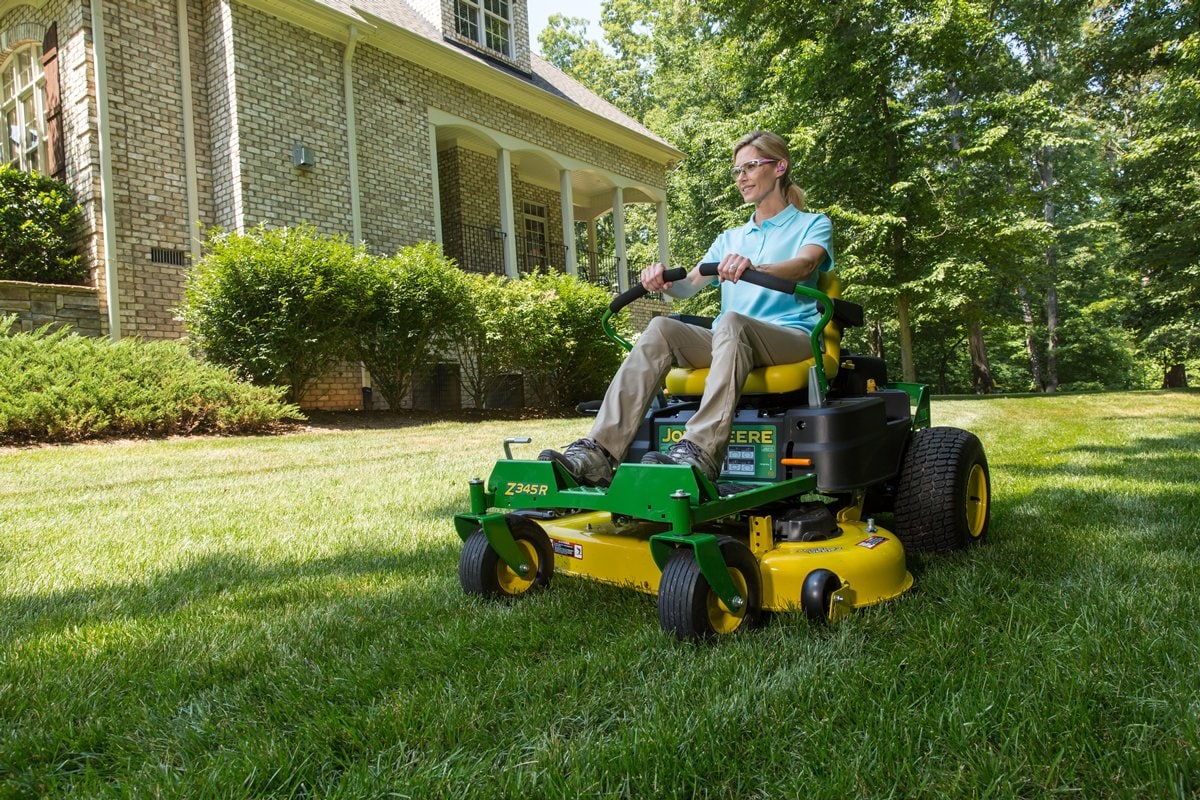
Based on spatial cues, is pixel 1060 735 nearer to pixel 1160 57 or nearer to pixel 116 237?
pixel 116 237

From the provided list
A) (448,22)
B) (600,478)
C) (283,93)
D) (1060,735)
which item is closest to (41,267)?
(283,93)

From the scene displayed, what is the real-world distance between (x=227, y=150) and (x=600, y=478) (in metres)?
11.3

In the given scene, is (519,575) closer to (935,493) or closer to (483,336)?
(935,493)

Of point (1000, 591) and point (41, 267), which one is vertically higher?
point (41, 267)

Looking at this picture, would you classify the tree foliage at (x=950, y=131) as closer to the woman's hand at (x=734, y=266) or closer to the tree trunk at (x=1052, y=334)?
the tree trunk at (x=1052, y=334)

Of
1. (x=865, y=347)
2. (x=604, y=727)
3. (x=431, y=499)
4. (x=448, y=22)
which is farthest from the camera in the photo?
(x=865, y=347)

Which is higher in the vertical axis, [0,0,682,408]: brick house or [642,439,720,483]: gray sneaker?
[0,0,682,408]: brick house

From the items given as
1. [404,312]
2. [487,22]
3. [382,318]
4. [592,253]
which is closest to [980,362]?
[592,253]

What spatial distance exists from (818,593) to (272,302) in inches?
372

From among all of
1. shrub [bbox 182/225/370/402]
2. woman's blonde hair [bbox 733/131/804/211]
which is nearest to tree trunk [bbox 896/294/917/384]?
shrub [bbox 182/225/370/402]

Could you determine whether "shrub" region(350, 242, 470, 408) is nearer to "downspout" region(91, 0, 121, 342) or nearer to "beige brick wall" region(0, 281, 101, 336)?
"downspout" region(91, 0, 121, 342)

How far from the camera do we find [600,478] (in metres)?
2.68

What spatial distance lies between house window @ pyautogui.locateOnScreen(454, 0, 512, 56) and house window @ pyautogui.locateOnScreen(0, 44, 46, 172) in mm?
7805

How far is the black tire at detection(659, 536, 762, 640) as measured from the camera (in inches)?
80.5
